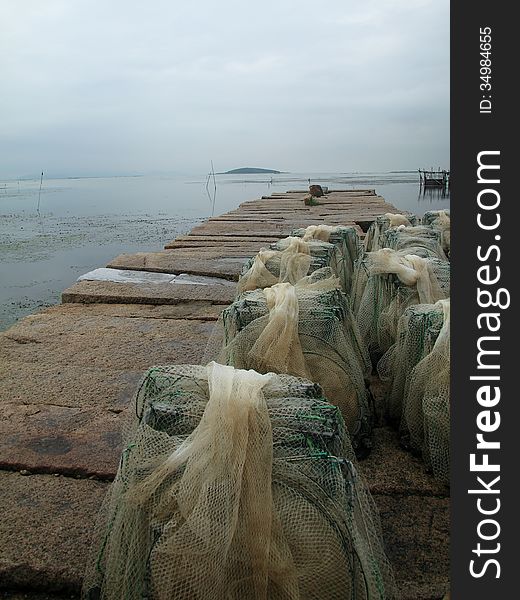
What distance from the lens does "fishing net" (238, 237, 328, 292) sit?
3545 mm

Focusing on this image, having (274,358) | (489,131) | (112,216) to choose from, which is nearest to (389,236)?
(274,358)

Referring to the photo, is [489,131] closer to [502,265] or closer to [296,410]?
[502,265]

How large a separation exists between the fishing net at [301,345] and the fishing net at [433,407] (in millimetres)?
182

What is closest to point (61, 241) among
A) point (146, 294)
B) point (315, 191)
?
point (315, 191)

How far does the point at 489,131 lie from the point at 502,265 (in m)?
0.27

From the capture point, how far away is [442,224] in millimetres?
5883

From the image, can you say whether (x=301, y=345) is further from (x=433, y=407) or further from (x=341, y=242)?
(x=341, y=242)

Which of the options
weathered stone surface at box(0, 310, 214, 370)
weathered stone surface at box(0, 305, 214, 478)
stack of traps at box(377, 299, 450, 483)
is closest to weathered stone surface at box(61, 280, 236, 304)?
weathered stone surface at box(0, 305, 214, 478)

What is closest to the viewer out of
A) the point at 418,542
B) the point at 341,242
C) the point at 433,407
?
the point at 418,542

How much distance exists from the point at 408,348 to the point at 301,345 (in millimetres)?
566

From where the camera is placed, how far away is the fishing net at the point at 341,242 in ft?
15.3

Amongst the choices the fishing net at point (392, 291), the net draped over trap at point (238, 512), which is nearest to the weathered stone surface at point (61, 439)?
the net draped over trap at point (238, 512)

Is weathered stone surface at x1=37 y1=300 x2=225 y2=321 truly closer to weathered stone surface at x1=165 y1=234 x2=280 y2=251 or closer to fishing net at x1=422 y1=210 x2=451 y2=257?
fishing net at x1=422 y1=210 x2=451 y2=257

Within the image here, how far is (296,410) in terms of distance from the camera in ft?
5.41
